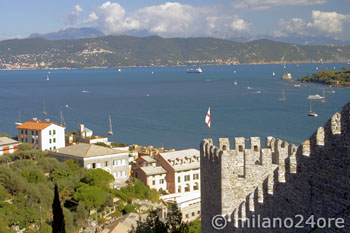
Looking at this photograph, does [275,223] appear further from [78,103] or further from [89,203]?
[78,103]

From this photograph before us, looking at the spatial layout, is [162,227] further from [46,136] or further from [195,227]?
[46,136]

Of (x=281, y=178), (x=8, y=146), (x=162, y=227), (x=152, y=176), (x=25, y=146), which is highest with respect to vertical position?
(x=281, y=178)

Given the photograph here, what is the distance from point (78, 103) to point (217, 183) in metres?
102

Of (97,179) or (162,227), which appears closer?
(162,227)

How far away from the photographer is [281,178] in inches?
282

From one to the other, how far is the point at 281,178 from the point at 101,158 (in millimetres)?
35071

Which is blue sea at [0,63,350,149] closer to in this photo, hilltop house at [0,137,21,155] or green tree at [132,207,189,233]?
hilltop house at [0,137,21,155]

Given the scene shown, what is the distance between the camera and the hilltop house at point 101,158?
40938 millimetres

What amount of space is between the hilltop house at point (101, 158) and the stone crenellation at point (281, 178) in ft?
101

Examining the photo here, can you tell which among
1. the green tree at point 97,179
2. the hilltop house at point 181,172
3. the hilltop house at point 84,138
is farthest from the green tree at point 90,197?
the hilltop house at point 84,138

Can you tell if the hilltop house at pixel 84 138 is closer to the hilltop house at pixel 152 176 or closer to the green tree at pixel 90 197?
the hilltop house at pixel 152 176

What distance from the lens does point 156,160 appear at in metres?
43.8

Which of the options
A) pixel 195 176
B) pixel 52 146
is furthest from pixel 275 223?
pixel 52 146

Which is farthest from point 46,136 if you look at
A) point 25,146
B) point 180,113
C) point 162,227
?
point 180,113
